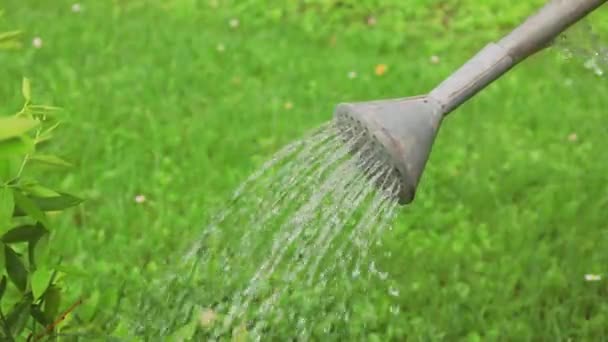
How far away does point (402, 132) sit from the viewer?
1880 millimetres

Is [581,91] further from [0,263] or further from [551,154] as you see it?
[0,263]

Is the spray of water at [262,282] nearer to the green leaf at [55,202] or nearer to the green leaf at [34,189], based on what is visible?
A: the green leaf at [55,202]

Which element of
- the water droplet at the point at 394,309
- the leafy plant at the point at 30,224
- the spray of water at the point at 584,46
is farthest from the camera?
the water droplet at the point at 394,309

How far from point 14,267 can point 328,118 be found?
2.71 meters

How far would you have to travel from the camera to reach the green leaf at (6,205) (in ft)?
5.37

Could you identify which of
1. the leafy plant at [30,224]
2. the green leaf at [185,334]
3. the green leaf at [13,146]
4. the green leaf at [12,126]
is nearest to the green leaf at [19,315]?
the leafy plant at [30,224]

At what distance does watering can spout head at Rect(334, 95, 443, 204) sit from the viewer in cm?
A: 188

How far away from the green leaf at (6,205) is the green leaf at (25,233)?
0.29 meters

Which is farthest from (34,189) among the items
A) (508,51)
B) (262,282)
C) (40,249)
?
(262,282)

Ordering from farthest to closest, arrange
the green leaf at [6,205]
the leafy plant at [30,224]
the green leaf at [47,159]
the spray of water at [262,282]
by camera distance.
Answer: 1. the spray of water at [262,282]
2. the green leaf at [47,159]
3. the leafy plant at [30,224]
4. the green leaf at [6,205]

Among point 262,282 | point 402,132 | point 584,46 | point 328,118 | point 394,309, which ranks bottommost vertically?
point 328,118

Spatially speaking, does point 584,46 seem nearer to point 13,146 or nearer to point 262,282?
point 262,282

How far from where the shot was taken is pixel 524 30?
1955mm

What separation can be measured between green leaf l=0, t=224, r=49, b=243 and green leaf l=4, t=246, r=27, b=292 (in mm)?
21
